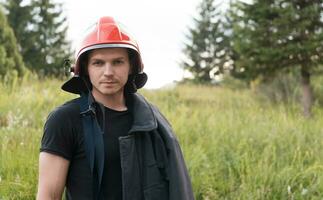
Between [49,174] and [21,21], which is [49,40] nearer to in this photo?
[21,21]

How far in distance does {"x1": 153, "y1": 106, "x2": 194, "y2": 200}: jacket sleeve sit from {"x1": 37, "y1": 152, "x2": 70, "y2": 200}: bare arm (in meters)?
0.57

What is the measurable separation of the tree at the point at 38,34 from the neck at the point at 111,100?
28.1m

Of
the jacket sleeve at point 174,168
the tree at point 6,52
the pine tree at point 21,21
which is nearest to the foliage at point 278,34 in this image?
the tree at point 6,52

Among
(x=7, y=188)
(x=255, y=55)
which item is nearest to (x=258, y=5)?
(x=255, y=55)

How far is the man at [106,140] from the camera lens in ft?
7.41

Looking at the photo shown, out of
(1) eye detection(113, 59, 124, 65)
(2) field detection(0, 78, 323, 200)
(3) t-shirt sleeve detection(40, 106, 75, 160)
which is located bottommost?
(2) field detection(0, 78, 323, 200)

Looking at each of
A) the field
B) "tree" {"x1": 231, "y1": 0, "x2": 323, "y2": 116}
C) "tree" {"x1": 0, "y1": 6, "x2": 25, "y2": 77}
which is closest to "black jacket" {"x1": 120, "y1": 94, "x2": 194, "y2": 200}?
the field

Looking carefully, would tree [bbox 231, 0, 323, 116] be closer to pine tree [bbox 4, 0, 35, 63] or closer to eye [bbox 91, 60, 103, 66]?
eye [bbox 91, 60, 103, 66]

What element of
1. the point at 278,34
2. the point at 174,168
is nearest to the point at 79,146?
the point at 174,168

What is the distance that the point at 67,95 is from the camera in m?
7.58

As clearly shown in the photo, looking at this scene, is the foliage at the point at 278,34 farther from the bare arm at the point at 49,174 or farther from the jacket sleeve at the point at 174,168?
the bare arm at the point at 49,174

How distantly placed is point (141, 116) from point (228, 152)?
9.23 ft

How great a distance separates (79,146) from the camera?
2.31 metres

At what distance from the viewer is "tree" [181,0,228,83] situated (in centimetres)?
4141
